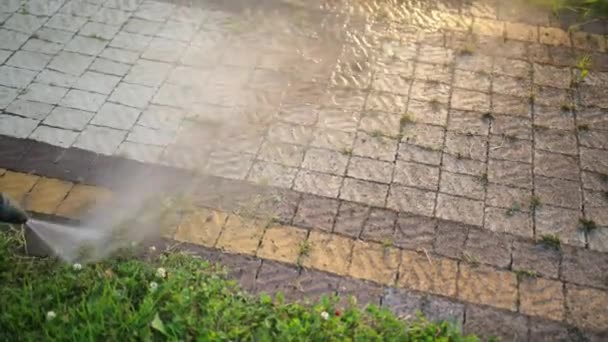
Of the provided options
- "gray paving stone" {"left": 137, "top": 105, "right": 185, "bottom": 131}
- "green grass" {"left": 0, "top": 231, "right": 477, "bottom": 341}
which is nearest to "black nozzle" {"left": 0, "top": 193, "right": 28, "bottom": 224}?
"green grass" {"left": 0, "top": 231, "right": 477, "bottom": 341}

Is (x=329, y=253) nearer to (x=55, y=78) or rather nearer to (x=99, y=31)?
(x=55, y=78)

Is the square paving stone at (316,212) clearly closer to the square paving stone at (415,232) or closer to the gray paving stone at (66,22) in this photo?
the square paving stone at (415,232)

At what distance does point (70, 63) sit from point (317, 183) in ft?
9.05

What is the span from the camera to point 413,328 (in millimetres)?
3871

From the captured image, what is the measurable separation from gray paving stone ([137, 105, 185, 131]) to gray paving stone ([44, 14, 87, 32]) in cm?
152

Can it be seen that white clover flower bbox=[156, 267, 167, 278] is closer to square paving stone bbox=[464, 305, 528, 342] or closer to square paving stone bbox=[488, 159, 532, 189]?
square paving stone bbox=[464, 305, 528, 342]

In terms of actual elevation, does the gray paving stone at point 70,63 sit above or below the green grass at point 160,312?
above

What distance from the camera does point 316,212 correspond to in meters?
4.62

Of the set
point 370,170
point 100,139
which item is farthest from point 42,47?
point 370,170

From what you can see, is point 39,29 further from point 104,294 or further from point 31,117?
point 104,294

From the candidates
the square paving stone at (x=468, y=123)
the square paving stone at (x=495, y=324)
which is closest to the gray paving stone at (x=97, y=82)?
the square paving stone at (x=468, y=123)

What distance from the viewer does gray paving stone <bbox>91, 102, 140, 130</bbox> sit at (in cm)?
525

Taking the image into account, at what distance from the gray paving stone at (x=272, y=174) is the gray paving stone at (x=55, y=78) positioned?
2.03 m

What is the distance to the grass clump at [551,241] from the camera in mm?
4430
